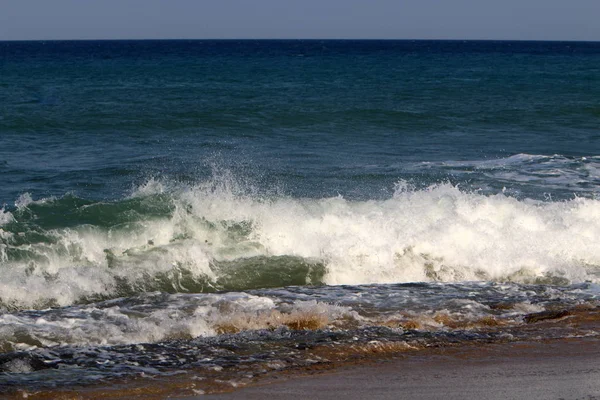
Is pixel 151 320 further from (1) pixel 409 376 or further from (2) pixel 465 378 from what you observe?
(2) pixel 465 378

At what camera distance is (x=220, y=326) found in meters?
7.01

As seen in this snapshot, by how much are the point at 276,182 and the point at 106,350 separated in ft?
24.5

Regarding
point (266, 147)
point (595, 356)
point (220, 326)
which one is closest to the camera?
point (595, 356)

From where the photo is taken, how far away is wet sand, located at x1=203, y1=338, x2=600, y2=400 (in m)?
5.54

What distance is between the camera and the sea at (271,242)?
661cm

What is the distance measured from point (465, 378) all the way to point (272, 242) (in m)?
4.80

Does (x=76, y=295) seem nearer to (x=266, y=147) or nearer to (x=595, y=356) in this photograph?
(x=595, y=356)

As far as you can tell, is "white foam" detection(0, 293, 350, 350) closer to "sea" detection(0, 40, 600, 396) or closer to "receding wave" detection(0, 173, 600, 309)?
"sea" detection(0, 40, 600, 396)

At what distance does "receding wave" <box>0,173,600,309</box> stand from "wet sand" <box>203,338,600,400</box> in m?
2.89

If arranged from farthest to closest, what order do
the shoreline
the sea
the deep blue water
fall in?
the deep blue water
the sea
the shoreline

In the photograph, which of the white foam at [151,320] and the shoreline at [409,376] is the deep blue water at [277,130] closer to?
the white foam at [151,320]

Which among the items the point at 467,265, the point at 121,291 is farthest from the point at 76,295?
the point at 467,265

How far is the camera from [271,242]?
33.9 ft

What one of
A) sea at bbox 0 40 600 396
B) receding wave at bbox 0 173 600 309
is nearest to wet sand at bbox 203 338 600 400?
sea at bbox 0 40 600 396
